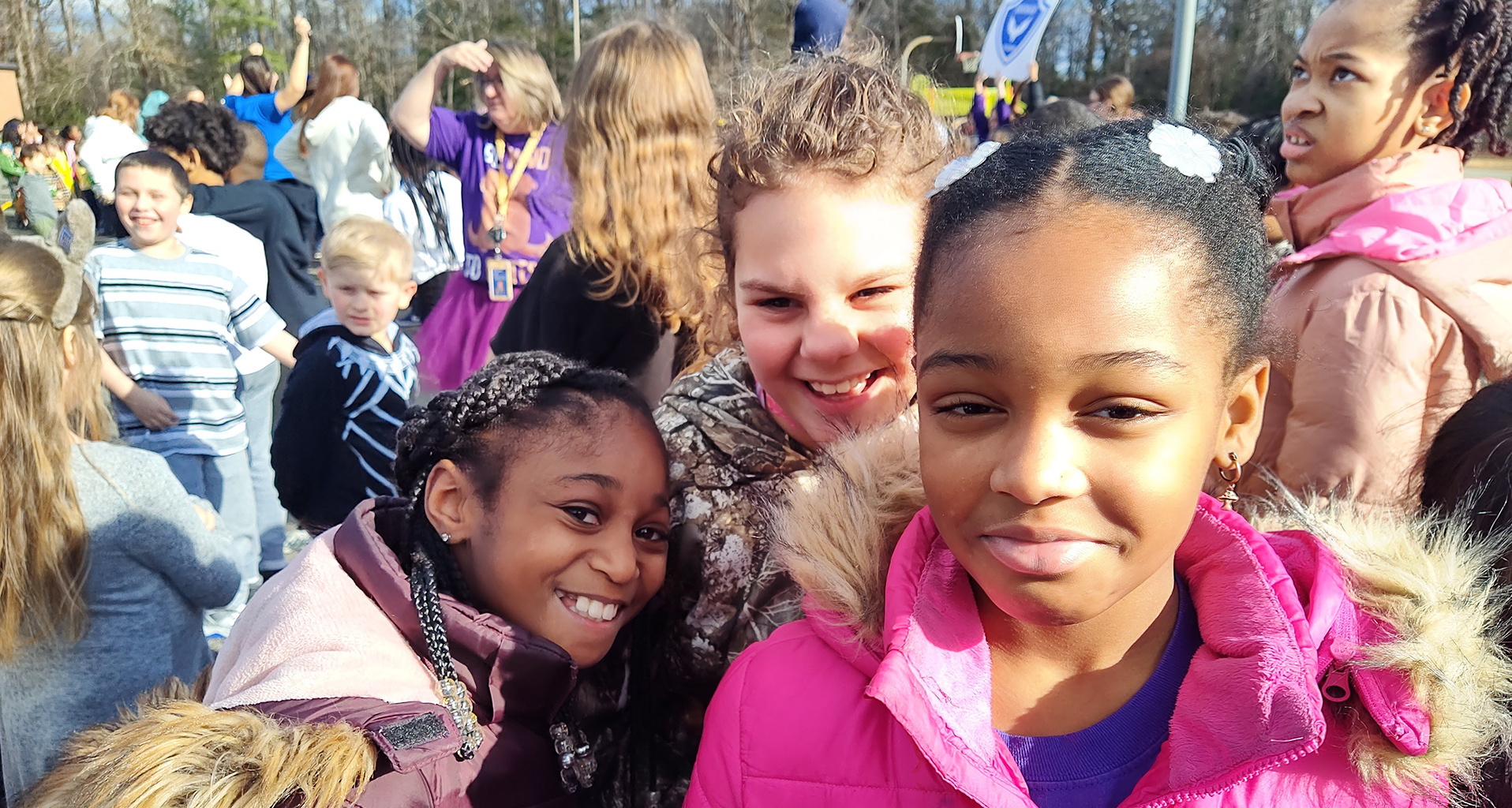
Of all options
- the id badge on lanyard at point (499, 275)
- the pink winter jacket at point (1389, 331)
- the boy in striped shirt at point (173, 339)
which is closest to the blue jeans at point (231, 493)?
the boy in striped shirt at point (173, 339)

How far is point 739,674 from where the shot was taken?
4.27ft

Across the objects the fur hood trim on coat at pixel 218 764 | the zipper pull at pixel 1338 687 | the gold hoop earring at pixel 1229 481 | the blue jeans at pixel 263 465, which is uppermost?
the gold hoop earring at pixel 1229 481

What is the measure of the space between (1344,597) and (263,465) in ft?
16.0

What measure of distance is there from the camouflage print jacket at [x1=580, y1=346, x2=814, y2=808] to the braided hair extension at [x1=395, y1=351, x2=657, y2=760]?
0.44ft

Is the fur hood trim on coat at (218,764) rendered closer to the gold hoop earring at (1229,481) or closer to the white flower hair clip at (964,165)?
the white flower hair clip at (964,165)

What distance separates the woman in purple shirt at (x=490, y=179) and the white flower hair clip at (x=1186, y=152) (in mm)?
3382

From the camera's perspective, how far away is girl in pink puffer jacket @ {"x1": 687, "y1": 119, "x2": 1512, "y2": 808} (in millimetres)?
1066

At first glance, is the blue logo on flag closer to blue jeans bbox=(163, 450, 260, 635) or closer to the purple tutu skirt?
the purple tutu skirt

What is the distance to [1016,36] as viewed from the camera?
6504 mm

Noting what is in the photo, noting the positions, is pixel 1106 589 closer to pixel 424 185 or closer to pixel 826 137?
pixel 826 137

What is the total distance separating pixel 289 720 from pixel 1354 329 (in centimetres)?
213

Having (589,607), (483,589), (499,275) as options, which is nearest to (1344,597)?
(589,607)

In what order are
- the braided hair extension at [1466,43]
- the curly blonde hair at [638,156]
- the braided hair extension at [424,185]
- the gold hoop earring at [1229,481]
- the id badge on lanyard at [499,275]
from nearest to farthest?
the gold hoop earring at [1229,481]
the braided hair extension at [1466,43]
the curly blonde hair at [638,156]
the id badge on lanyard at [499,275]
the braided hair extension at [424,185]

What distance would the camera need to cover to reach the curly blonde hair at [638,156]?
3.06 metres
